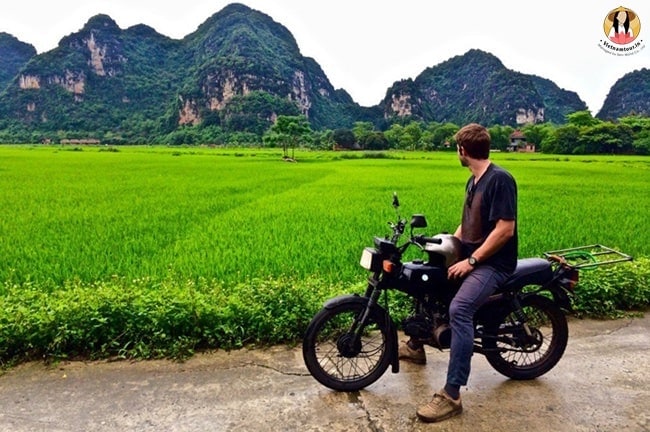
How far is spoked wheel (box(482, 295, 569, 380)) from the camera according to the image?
3.04 metres

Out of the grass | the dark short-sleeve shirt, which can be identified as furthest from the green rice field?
the dark short-sleeve shirt

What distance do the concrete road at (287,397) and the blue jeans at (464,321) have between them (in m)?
0.27

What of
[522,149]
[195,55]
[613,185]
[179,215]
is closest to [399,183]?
[613,185]

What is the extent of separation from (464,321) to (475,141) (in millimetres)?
999

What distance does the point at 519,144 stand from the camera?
56.5 meters

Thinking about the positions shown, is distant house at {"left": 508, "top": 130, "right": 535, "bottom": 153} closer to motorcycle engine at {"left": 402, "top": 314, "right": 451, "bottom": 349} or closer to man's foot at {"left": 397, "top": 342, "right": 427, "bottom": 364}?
man's foot at {"left": 397, "top": 342, "right": 427, "bottom": 364}

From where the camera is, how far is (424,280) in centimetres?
280

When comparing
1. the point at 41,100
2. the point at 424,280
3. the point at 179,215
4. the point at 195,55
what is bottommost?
the point at 179,215

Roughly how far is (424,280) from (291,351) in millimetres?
1238

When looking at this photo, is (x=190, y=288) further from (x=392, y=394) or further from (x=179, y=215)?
(x=179, y=215)

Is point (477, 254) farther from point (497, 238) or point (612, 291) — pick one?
point (612, 291)

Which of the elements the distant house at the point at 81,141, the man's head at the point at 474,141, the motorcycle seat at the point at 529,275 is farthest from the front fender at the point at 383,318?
the distant house at the point at 81,141

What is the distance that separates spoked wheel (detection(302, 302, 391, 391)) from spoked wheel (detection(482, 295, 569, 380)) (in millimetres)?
700

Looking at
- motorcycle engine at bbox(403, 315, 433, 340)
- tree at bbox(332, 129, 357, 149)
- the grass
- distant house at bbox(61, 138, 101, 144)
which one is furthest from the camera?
distant house at bbox(61, 138, 101, 144)
